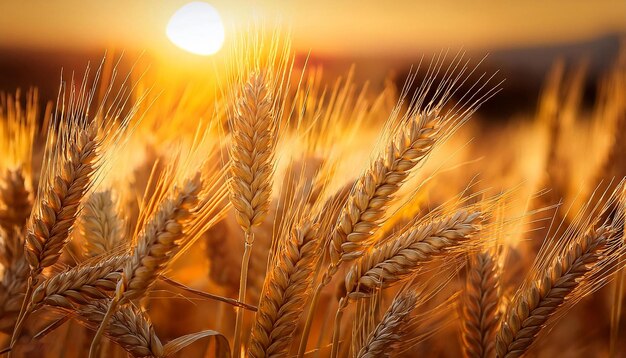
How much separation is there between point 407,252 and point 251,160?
31 centimetres

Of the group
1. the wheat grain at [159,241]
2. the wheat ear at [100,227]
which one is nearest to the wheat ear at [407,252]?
the wheat grain at [159,241]

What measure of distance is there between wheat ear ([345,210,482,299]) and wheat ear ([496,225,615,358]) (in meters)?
0.16

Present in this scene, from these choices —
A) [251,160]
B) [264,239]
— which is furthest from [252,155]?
[264,239]

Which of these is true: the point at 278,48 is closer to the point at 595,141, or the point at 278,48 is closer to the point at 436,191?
the point at 436,191

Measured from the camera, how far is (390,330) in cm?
103

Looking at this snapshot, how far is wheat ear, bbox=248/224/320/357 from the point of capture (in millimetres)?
1019

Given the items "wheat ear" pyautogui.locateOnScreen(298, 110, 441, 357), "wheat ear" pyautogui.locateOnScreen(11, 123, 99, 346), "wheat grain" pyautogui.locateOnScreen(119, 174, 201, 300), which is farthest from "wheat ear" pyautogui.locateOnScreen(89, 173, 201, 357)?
"wheat ear" pyautogui.locateOnScreen(298, 110, 441, 357)

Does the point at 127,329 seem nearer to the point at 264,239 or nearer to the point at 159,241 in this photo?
the point at 159,241

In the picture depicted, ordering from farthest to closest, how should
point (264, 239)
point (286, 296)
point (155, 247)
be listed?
point (264, 239)
point (286, 296)
point (155, 247)

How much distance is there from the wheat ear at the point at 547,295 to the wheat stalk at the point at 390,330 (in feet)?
0.55

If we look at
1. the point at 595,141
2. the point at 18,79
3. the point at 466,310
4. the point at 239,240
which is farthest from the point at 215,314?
the point at 18,79

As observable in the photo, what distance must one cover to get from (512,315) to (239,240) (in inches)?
27.4

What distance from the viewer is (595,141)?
2.13 m

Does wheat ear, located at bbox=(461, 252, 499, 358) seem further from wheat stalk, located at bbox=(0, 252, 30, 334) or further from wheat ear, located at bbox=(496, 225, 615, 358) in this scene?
wheat stalk, located at bbox=(0, 252, 30, 334)
